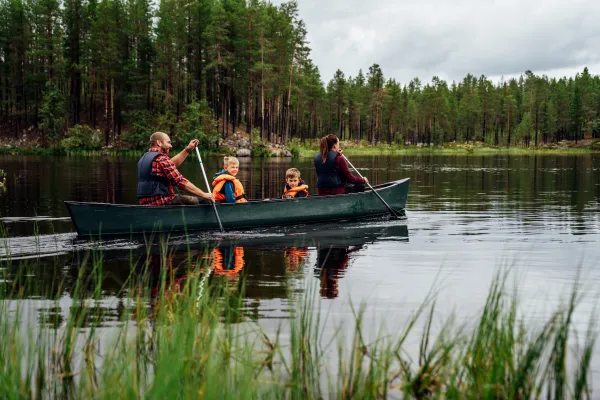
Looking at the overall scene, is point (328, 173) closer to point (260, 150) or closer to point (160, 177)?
point (160, 177)

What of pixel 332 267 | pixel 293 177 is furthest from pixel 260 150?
pixel 332 267

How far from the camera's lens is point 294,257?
10.3 meters

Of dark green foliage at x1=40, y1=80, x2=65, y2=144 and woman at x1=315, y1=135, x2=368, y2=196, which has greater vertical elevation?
dark green foliage at x1=40, y1=80, x2=65, y2=144

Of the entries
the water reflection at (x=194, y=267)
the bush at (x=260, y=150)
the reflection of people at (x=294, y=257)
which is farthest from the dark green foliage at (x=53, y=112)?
the reflection of people at (x=294, y=257)

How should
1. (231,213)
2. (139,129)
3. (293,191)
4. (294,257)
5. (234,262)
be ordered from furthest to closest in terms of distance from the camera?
(139,129) → (293,191) → (231,213) → (294,257) → (234,262)

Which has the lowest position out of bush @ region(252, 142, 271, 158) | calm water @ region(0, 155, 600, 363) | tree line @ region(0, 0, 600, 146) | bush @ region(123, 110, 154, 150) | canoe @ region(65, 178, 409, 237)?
calm water @ region(0, 155, 600, 363)

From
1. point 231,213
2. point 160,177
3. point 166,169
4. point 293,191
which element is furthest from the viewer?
point 293,191

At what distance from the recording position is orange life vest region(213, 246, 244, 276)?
8.91 meters

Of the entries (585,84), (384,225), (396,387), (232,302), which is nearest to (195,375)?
(396,387)

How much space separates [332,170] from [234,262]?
5813 millimetres

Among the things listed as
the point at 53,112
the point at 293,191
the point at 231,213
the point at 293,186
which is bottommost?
the point at 231,213

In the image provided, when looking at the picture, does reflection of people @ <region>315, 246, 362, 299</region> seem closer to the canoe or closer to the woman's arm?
the canoe

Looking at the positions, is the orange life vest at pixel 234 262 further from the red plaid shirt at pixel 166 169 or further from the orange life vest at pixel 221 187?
the orange life vest at pixel 221 187

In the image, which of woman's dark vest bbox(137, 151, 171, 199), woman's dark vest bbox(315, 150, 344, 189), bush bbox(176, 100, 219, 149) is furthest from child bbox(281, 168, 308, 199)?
bush bbox(176, 100, 219, 149)
